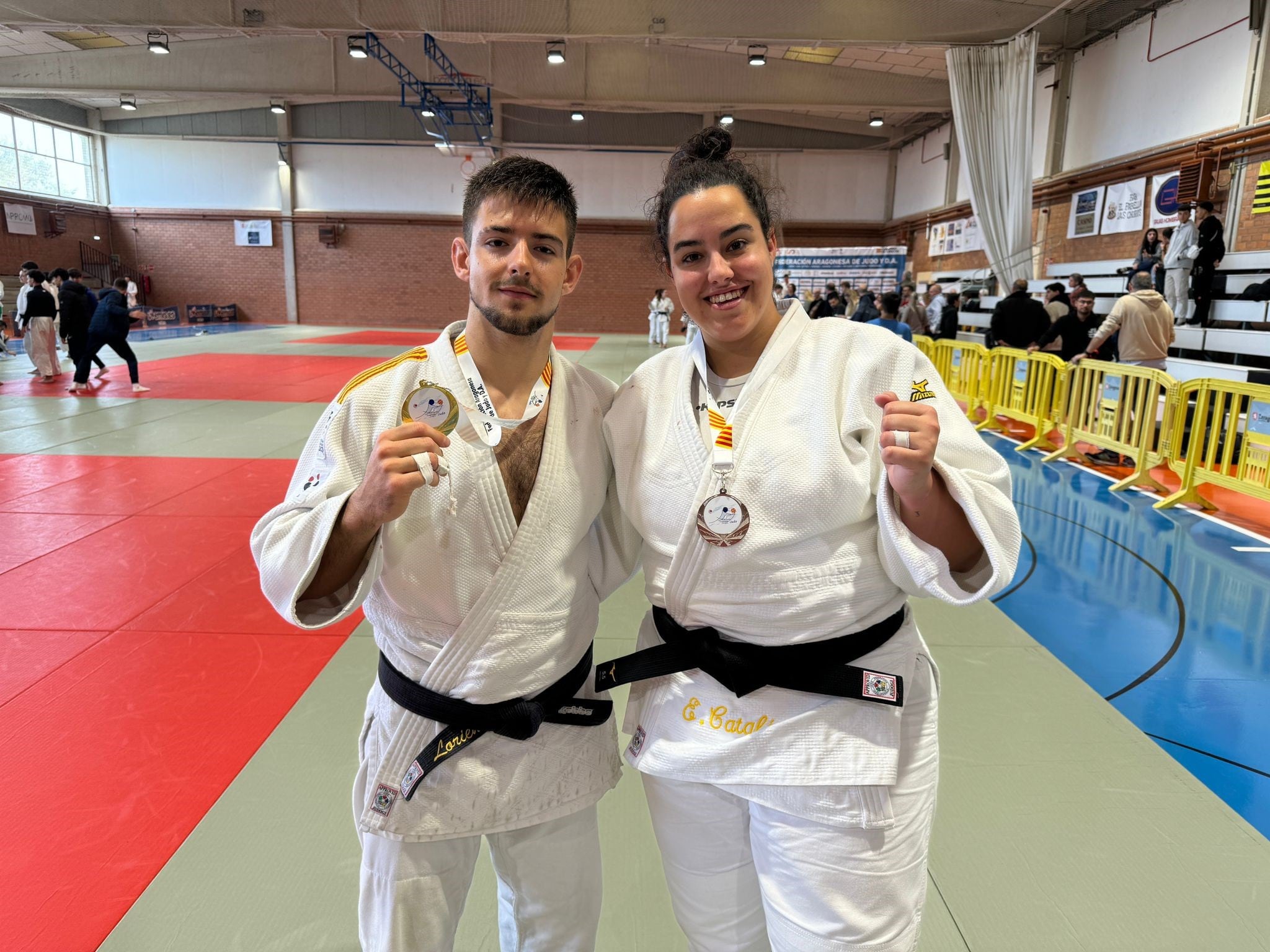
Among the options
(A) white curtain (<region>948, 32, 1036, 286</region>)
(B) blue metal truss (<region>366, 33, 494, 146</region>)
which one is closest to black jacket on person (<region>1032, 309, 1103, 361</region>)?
(A) white curtain (<region>948, 32, 1036, 286</region>)

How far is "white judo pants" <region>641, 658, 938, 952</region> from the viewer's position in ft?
4.51

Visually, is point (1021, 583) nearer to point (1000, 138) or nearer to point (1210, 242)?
point (1210, 242)

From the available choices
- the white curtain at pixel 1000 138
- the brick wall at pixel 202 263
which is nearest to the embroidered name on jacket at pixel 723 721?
the white curtain at pixel 1000 138

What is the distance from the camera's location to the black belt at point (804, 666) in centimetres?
141

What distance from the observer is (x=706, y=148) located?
1650mm

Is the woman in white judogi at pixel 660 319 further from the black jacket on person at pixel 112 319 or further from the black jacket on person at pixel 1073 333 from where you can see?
the black jacket on person at pixel 112 319

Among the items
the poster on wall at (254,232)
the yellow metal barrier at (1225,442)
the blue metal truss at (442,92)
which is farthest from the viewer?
the poster on wall at (254,232)

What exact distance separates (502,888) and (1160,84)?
17.0 meters

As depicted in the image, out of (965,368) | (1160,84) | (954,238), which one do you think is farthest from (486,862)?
(954,238)

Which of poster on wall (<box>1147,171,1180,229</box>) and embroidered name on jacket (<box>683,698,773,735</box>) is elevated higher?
poster on wall (<box>1147,171,1180,229</box>)

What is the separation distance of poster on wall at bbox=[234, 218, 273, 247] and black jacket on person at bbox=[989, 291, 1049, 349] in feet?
82.8

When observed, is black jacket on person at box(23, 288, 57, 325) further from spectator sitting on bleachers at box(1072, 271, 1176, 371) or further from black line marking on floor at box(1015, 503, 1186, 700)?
spectator sitting on bleachers at box(1072, 271, 1176, 371)

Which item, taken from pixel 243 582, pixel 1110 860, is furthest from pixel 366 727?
pixel 243 582

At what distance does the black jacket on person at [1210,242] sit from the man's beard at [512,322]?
39.8ft
